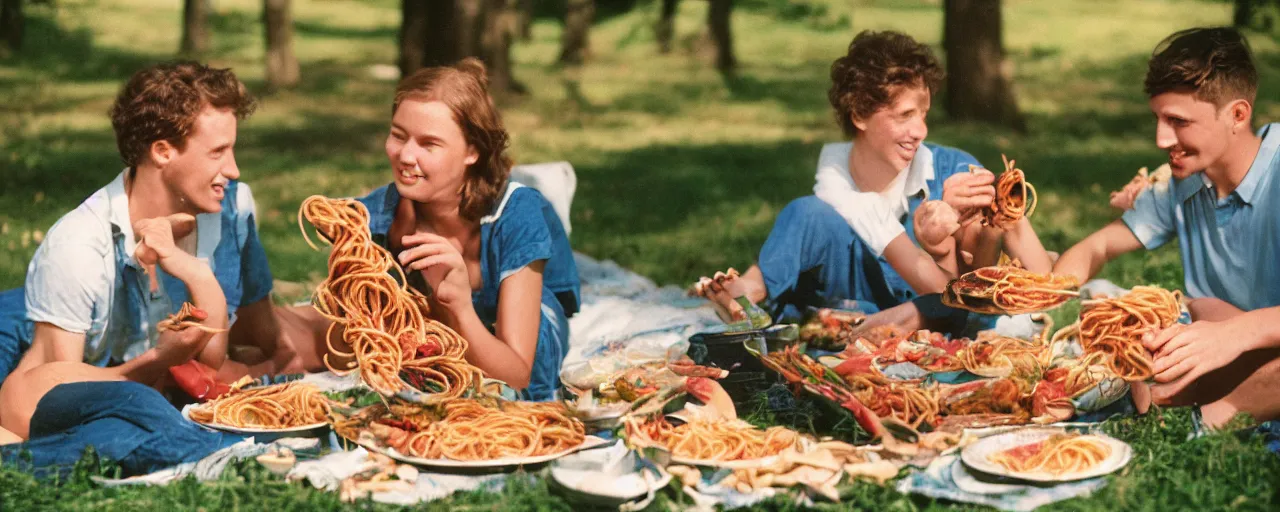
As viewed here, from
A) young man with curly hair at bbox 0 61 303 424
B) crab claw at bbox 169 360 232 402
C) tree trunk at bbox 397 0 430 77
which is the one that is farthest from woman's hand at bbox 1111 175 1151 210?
tree trunk at bbox 397 0 430 77

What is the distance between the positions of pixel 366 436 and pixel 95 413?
98cm

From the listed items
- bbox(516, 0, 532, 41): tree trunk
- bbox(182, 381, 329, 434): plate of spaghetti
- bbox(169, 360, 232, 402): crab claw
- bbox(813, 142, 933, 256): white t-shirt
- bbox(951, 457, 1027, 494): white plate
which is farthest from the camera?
bbox(516, 0, 532, 41): tree trunk

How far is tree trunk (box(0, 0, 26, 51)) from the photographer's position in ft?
77.4

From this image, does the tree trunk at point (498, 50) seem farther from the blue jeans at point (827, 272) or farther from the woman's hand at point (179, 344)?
the woman's hand at point (179, 344)

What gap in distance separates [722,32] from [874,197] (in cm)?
1682

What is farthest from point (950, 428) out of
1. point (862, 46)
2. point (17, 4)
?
point (17, 4)

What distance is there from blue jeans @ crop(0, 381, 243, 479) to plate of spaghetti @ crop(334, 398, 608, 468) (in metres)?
0.59

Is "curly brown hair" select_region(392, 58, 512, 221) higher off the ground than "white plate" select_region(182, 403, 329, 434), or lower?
higher

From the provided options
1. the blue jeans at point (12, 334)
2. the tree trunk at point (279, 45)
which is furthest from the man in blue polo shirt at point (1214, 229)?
the tree trunk at point (279, 45)

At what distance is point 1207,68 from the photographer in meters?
5.11

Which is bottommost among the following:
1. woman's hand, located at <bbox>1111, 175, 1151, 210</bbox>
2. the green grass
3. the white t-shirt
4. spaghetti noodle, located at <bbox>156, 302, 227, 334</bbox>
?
the green grass

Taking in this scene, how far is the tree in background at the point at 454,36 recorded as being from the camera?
13.2 m

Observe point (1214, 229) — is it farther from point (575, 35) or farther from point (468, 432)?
point (575, 35)

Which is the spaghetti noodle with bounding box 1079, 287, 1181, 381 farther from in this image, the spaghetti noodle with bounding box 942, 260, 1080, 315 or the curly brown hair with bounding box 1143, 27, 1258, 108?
the curly brown hair with bounding box 1143, 27, 1258, 108
